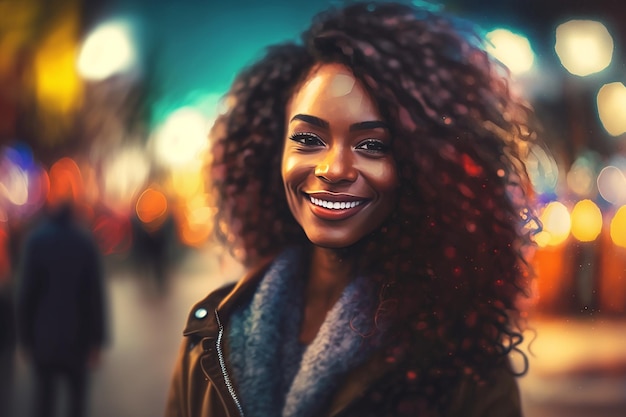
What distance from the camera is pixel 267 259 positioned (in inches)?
77.9

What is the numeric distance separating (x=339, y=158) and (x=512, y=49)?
622 mm

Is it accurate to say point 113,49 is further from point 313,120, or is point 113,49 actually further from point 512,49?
point 512,49

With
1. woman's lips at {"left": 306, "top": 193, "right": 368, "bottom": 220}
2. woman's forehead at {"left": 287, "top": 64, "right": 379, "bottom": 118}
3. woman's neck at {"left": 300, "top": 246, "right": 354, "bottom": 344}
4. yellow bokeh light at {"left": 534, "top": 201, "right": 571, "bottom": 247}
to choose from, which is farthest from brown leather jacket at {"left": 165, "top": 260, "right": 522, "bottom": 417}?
woman's forehead at {"left": 287, "top": 64, "right": 379, "bottom": 118}

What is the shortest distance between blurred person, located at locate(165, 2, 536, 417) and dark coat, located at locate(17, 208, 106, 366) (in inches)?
18.4

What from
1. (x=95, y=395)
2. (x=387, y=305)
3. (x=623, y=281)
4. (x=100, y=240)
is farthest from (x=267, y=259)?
(x=623, y=281)

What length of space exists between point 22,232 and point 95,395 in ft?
1.99

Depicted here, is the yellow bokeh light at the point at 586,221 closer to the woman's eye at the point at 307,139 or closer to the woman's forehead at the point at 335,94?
the woman's forehead at the point at 335,94

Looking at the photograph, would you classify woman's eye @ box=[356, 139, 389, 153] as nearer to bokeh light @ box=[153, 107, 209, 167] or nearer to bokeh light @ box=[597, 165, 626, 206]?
bokeh light @ box=[153, 107, 209, 167]

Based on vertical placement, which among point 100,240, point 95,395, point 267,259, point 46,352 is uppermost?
point 100,240

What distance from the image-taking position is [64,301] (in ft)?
6.77

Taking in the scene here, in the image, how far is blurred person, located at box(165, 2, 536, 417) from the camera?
1.76 metres

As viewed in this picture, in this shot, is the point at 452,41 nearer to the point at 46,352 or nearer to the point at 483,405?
the point at 483,405

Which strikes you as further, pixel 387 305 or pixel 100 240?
pixel 100 240

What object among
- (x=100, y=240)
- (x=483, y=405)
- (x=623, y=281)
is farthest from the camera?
(x=100, y=240)
